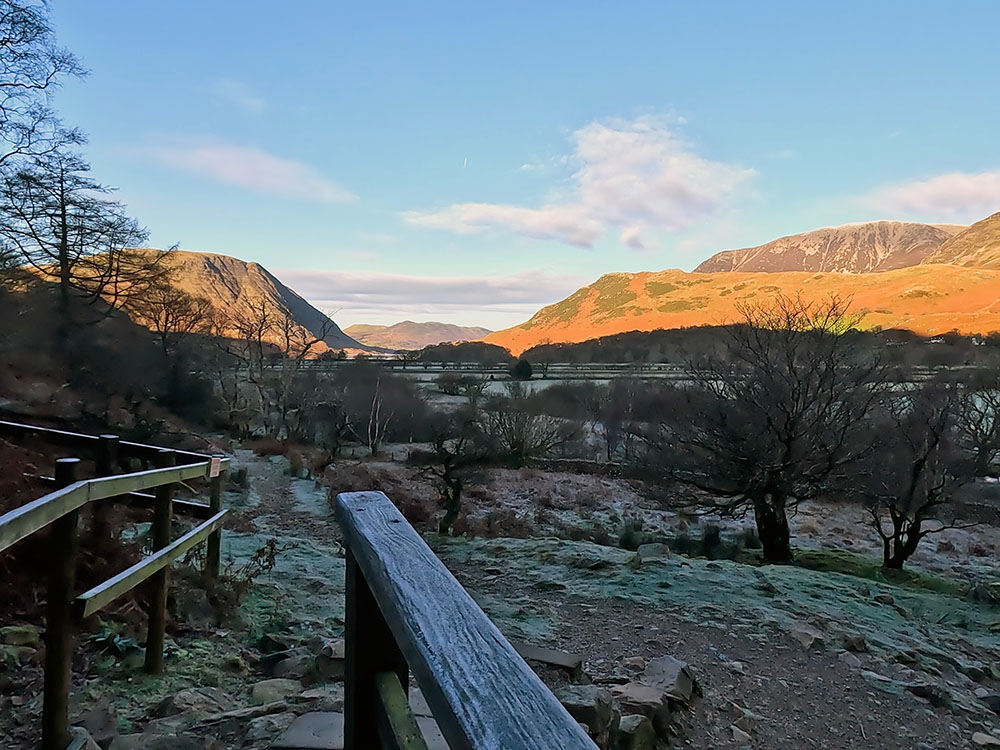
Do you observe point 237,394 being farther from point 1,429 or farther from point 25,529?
point 25,529

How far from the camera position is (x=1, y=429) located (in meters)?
6.49

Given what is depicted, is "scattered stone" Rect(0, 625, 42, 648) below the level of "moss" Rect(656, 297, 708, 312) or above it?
below

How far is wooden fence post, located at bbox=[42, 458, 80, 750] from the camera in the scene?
250 cm

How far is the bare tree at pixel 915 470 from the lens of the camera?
37.6 ft

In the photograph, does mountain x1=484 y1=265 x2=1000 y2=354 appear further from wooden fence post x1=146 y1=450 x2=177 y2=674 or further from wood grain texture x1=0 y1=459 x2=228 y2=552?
wood grain texture x1=0 y1=459 x2=228 y2=552

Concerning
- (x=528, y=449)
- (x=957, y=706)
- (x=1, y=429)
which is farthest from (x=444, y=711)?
(x=528, y=449)

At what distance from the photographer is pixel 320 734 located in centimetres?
253

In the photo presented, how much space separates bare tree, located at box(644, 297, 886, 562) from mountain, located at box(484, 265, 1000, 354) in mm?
47548

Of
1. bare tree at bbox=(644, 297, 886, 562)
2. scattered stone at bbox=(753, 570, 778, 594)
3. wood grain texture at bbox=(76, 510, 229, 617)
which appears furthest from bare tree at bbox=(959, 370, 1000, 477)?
wood grain texture at bbox=(76, 510, 229, 617)

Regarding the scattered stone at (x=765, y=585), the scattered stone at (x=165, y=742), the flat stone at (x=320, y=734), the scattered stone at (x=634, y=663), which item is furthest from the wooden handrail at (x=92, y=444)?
the scattered stone at (x=765, y=585)

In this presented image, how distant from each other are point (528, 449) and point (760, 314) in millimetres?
12567

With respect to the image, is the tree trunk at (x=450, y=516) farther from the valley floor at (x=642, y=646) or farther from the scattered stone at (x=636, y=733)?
the scattered stone at (x=636, y=733)

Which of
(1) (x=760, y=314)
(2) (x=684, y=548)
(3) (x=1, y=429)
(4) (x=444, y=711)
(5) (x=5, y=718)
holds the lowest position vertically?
(2) (x=684, y=548)

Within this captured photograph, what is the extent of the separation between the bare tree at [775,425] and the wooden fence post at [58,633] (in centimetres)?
973
